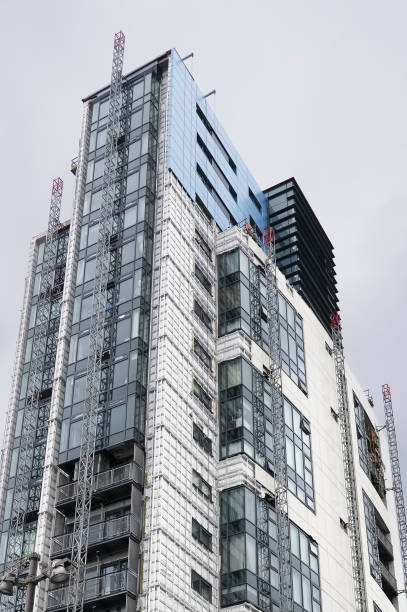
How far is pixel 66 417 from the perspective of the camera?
273 feet

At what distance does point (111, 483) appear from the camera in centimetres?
7612

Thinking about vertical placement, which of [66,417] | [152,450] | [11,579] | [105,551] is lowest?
[11,579]

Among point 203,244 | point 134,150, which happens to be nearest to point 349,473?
point 203,244

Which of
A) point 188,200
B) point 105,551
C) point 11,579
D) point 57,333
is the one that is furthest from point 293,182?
point 11,579

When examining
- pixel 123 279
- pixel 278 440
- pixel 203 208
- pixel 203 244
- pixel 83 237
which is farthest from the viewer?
pixel 203 208

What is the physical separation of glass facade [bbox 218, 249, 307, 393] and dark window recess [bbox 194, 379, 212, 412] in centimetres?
758

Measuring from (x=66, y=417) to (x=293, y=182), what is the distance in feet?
165

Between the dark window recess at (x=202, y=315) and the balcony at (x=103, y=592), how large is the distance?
1068 inches

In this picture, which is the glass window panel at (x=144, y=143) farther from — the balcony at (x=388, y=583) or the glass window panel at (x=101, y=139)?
the balcony at (x=388, y=583)

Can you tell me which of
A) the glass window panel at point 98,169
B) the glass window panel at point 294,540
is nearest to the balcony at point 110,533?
the glass window panel at point 294,540

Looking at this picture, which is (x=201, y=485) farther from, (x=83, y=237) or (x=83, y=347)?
(x=83, y=237)

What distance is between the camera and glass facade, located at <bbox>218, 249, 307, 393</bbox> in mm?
92375

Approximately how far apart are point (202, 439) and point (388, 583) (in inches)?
1577

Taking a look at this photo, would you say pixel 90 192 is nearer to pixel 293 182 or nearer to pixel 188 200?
pixel 188 200
